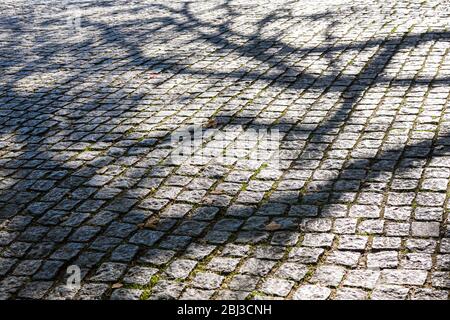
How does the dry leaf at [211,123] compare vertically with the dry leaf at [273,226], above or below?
below

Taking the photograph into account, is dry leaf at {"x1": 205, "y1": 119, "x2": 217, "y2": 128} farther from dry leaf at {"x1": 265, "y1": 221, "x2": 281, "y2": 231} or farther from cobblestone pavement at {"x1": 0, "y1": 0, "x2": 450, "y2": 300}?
dry leaf at {"x1": 265, "y1": 221, "x2": 281, "y2": 231}

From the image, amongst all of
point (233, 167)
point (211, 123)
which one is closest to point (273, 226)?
point (233, 167)

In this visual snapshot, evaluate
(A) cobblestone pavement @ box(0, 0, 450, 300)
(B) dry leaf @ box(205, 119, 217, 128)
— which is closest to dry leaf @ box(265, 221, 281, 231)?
(A) cobblestone pavement @ box(0, 0, 450, 300)

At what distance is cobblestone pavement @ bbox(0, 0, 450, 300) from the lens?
4.14 m

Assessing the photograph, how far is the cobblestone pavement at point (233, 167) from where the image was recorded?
4.14m

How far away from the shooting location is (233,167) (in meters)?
5.63

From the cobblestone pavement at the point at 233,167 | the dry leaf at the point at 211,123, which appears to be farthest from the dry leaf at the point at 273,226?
the dry leaf at the point at 211,123

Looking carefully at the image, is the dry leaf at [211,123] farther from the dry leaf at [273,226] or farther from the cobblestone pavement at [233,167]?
A: the dry leaf at [273,226]

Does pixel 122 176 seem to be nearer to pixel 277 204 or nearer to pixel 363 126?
pixel 277 204

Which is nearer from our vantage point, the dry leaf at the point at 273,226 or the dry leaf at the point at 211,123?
the dry leaf at the point at 273,226

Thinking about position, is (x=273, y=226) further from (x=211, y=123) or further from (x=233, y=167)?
(x=211, y=123)

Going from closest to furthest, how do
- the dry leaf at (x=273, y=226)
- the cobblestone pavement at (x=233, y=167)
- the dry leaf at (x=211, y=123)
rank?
1. the cobblestone pavement at (x=233, y=167)
2. the dry leaf at (x=273, y=226)
3. the dry leaf at (x=211, y=123)

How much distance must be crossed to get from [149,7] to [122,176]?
27.0ft

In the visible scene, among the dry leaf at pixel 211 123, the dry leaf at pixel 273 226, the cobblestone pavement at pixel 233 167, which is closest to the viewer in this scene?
the cobblestone pavement at pixel 233 167
